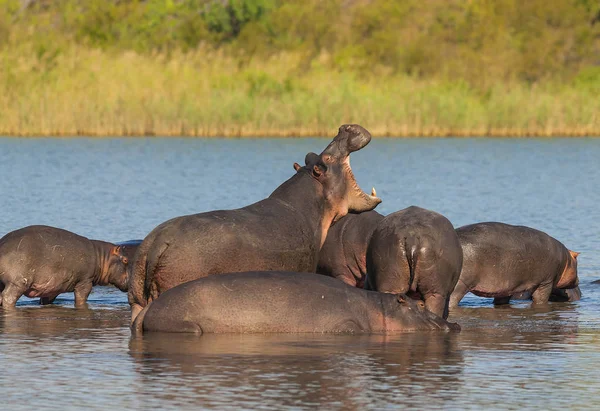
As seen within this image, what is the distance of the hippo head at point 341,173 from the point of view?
10.8m

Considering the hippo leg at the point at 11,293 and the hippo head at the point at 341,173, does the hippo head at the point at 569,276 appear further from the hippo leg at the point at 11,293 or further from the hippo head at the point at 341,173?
the hippo leg at the point at 11,293

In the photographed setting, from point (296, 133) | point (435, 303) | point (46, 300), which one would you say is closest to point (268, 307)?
point (435, 303)

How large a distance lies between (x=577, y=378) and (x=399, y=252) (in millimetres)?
2550

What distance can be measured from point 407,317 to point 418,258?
821mm

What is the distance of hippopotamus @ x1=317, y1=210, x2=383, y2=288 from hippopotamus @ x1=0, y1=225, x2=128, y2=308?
1961mm

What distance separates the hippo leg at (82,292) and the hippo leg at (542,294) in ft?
13.1

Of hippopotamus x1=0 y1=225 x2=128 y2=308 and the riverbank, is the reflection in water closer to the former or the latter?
hippopotamus x1=0 y1=225 x2=128 y2=308

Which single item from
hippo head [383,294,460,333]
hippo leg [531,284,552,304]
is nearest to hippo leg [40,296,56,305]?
hippo head [383,294,460,333]

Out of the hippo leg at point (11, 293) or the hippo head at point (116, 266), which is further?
the hippo head at point (116, 266)

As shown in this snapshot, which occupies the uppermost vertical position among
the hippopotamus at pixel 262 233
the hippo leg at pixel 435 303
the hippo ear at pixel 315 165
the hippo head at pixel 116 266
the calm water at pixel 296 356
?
the hippo ear at pixel 315 165

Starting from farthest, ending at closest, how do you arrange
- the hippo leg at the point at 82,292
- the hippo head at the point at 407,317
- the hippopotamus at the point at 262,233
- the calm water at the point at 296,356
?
the hippo leg at the point at 82,292
the hippopotamus at the point at 262,233
the hippo head at the point at 407,317
the calm water at the point at 296,356

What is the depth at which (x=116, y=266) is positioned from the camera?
1255 cm

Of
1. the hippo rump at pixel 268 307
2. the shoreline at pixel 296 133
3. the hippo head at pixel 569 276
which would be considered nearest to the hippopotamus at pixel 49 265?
the hippo rump at pixel 268 307

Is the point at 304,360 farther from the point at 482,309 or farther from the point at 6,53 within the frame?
the point at 6,53
